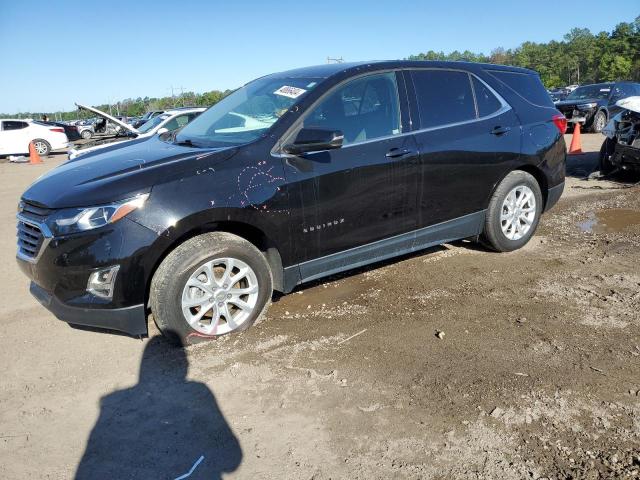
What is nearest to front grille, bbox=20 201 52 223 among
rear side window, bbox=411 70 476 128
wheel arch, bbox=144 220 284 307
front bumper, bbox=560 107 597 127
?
wheel arch, bbox=144 220 284 307

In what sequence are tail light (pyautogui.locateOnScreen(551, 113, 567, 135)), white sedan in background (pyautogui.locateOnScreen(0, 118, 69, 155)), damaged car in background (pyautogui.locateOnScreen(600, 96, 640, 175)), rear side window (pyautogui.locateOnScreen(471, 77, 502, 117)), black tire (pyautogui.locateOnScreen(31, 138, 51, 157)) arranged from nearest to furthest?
rear side window (pyautogui.locateOnScreen(471, 77, 502, 117)) < tail light (pyautogui.locateOnScreen(551, 113, 567, 135)) < damaged car in background (pyautogui.locateOnScreen(600, 96, 640, 175)) < white sedan in background (pyautogui.locateOnScreen(0, 118, 69, 155)) < black tire (pyautogui.locateOnScreen(31, 138, 51, 157))

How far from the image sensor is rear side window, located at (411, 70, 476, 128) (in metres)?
4.37

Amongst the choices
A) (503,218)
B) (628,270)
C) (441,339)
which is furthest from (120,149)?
(628,270)

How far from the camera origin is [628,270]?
183 inches

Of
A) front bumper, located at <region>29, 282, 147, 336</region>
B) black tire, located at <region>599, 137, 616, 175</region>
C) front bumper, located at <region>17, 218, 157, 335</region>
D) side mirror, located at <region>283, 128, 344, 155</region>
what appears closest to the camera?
front bumper, located at <region>17, 218, 157, 335</region>

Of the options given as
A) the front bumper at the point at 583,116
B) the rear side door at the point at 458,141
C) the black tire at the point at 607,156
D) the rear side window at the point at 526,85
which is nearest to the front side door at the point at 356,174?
the rear side door at the point at 458,141

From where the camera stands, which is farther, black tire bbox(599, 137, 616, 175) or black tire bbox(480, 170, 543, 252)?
black tire bbox(599, 137, 616, 175)

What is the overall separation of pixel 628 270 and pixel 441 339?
89.5 inches

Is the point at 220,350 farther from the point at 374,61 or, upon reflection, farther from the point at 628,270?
the point at 628,270

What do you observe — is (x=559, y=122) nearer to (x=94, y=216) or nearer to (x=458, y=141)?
(x=458, y=141)

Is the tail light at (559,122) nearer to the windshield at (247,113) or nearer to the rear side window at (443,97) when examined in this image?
the rear side window at (443,97)

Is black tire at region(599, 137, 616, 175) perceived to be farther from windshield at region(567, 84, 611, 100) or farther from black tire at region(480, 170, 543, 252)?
windshield at region(567, 84, 611, 100)

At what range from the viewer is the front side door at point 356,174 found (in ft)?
12.3

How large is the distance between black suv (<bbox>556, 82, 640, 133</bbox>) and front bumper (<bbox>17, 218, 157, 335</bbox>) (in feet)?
53.7
